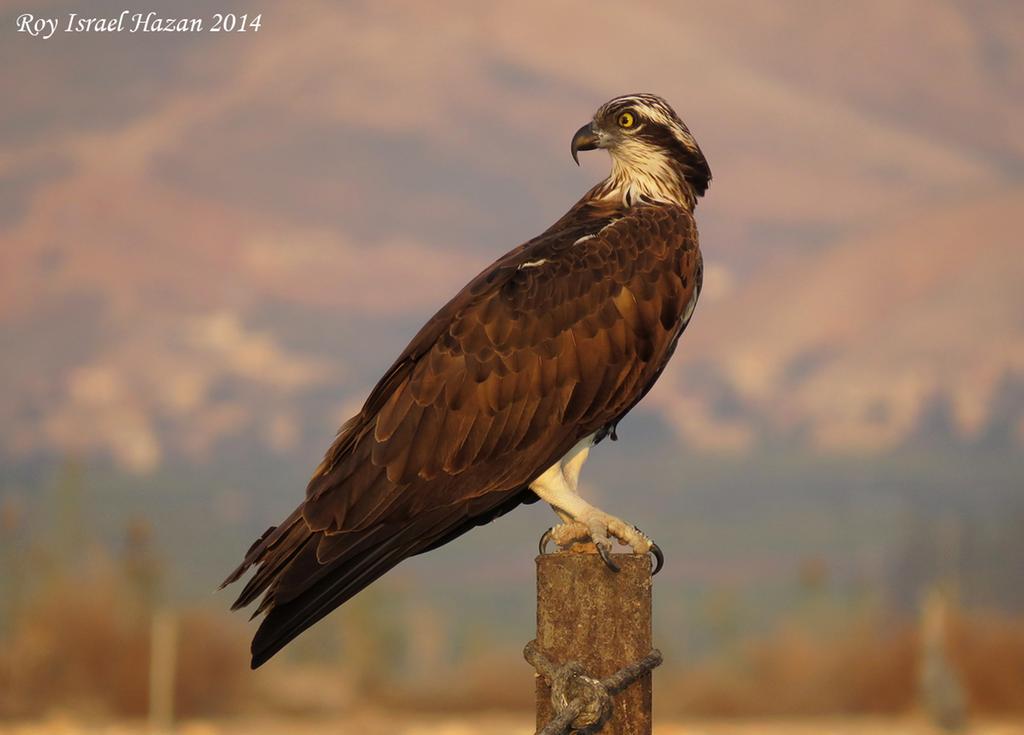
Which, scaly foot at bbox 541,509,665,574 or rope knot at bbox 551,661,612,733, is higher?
scaly foot at bbox 541,509,665,574

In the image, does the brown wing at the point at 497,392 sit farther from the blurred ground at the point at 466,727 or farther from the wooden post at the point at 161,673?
the blurred ground at the point at 466,727

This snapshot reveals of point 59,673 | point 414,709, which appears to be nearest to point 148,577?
point 59,673

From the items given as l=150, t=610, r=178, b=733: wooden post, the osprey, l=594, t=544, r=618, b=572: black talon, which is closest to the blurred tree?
l=150, t=610, r=178, b=733: wooden post

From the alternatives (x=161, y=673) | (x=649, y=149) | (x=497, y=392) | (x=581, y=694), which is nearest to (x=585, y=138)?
(x=649, y=149)

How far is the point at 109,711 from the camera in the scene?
35219mm

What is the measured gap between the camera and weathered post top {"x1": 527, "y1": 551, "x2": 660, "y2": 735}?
5.68m

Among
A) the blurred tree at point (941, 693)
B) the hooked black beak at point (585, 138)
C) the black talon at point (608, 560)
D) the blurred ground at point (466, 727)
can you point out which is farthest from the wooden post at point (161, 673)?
the black talon at point (608, 560)

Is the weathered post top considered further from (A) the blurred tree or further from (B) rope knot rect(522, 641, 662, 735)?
(A) the blurred tree

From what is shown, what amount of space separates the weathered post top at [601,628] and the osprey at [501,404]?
0.92 metres

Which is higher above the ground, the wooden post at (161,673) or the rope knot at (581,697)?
the wooden post at (161,673)

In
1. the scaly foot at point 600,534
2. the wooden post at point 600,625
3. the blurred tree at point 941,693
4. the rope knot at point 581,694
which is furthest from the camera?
the blurred tree at point 941,693

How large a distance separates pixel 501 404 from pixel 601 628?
6.28 feet

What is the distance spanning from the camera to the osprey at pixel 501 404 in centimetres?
691

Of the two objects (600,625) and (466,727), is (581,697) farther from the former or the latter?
(466,727)
